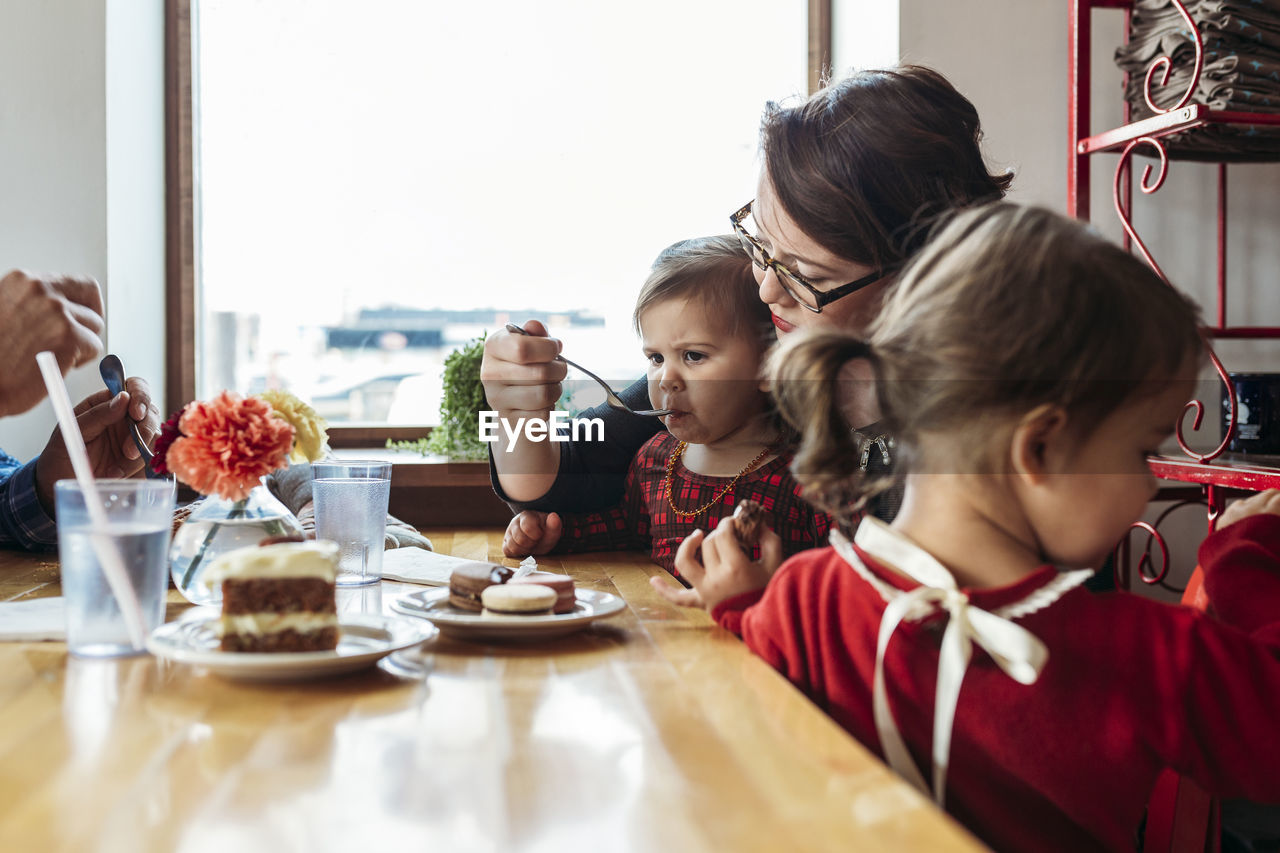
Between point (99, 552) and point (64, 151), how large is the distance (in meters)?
1.49

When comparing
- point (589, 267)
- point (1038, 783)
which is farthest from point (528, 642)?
point (589, 267)

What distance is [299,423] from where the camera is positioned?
961mm

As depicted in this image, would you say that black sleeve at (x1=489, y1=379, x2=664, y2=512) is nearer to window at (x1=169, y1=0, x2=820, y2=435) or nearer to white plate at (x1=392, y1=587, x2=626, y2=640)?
white plate at (x1=392, y1=587, x2=626, y2=640)

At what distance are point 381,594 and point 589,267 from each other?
1.45 m

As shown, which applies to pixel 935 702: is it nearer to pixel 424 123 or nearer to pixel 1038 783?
pixel 1038 783

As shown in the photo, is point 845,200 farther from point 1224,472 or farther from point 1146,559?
point 1146,559

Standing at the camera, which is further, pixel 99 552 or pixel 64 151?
pixel 64 151

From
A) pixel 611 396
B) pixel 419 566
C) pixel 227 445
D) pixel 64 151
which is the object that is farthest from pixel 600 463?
pixel 64 151

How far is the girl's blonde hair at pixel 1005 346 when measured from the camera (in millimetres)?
766

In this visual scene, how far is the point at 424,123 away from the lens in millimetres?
2400

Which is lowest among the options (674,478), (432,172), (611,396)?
(674,478)

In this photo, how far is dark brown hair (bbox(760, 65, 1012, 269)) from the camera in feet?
4.19

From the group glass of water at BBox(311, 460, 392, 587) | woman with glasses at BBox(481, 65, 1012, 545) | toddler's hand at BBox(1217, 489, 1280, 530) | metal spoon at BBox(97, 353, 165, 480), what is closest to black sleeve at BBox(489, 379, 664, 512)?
woman with glasses at BBox(481, 65, 1012, 545)

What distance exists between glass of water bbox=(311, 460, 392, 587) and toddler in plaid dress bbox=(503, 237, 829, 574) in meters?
0.33
